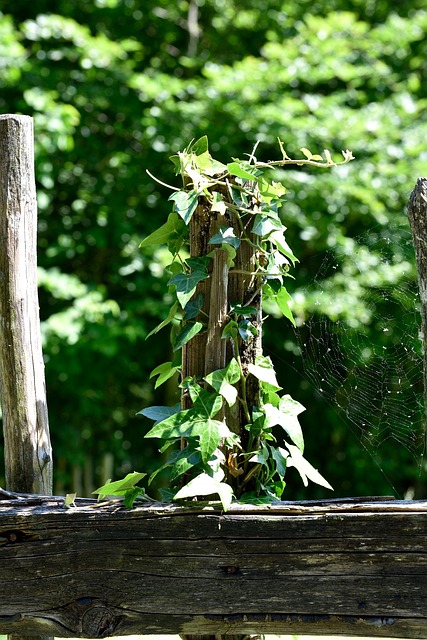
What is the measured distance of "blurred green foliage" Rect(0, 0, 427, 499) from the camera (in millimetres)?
5758

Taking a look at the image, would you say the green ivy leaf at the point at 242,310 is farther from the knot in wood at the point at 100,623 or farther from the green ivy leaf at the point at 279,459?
the knot in wood at the point at 100,623

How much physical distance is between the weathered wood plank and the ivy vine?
10cm

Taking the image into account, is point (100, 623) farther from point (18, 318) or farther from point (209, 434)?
point (18, 318)

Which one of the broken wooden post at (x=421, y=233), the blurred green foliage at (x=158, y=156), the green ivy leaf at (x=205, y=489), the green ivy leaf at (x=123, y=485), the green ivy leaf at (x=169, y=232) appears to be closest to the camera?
the broken wooden post at (x=421, y=233)

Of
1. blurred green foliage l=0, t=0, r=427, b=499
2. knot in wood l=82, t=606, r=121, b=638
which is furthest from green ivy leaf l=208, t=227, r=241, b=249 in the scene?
blurred green foliage l=0, t=0, r=427, b=499

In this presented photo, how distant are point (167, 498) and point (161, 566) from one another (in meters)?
0.15

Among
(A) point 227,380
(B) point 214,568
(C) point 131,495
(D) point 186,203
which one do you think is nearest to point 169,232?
(D) point 186,203

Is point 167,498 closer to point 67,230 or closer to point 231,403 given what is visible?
point 231,403

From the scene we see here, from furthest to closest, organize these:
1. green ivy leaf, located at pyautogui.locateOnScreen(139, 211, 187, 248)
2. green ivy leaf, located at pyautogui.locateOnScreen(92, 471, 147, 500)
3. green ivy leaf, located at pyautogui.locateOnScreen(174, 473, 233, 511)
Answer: green ivy leaf, located at pyautogui.locateOnScreen(139, 211, 187, 248), green ivy leaf, located at pyautogui.locateOnScreen(92, 471, 147, 500), green ivy leaf, located at pyautogui.locateOnScreen(174, 473, 233, 511)

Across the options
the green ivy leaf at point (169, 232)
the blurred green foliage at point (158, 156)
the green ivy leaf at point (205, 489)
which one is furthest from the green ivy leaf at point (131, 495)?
the blurred green foliage at point (158, 156)

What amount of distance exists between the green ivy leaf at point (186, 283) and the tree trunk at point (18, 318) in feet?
1.50

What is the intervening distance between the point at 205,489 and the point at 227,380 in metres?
0.25

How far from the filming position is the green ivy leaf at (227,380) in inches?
67.3

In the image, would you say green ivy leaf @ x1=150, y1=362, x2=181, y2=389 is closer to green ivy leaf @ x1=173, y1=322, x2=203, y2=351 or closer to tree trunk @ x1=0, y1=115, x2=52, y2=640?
green ivy leaf @ x1=173, y1=322, x2=203, y2=351
